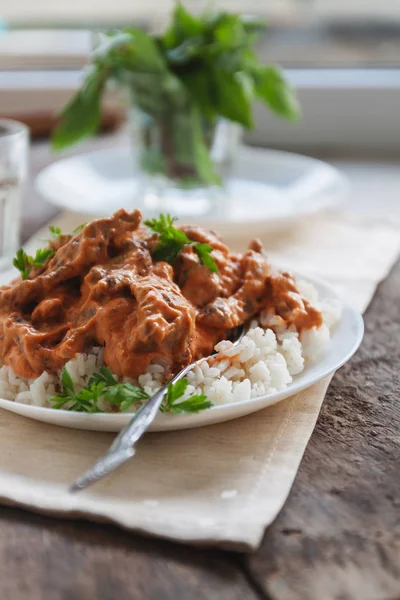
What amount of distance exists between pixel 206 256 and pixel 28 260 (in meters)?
Result: 0.36

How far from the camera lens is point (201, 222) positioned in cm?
250

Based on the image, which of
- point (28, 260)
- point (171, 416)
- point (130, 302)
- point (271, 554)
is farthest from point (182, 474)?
point (28, 260)

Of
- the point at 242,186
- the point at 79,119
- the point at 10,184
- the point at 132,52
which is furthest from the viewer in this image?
the point at 242,186

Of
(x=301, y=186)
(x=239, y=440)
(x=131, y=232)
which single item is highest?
(x=131, y=232)

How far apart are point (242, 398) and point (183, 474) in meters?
0.18

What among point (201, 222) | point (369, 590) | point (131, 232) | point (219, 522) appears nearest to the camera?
point (369, 590)

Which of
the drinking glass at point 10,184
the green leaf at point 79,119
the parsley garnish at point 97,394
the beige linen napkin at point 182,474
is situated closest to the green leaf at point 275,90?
the green leaf at point 79,119

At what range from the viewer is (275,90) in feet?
9.37

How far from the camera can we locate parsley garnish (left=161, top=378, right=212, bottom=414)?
1.35 meters

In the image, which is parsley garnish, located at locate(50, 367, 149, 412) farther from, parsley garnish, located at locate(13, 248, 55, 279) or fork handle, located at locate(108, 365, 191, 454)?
parsley garnish, located at locate(13, 248, 55, 279)

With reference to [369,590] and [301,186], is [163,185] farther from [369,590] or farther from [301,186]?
[369,590]

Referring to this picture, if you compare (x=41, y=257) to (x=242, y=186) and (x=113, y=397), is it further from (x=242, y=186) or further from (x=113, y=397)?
(x=242, y=186)

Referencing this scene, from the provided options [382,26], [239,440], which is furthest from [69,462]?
Answer: [382,26]

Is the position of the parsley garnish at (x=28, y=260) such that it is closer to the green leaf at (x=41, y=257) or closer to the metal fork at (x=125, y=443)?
the green leaf at (x=41, y=257)
